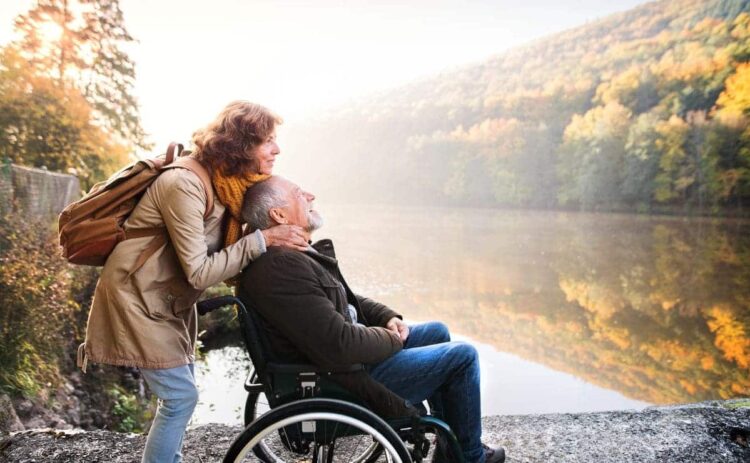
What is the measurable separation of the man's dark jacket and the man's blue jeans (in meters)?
0.08

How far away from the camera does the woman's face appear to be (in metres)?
1.59

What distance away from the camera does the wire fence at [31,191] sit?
448 centimetres

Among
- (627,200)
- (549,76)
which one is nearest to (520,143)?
(627,200)

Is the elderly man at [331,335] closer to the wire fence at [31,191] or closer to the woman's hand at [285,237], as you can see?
the woman's hand at [285,237]

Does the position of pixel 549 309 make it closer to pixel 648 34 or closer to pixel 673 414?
pixel 673 414

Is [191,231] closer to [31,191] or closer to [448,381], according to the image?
[448,381]

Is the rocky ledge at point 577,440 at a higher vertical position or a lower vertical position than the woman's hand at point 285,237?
lower

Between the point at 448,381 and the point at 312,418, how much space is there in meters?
0.45

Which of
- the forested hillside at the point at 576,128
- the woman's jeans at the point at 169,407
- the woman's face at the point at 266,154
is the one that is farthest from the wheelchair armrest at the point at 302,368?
the forested hillside at the point at 576,128

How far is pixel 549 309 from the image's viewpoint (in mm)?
13469

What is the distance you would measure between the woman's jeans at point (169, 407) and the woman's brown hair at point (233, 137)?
0.62 metres

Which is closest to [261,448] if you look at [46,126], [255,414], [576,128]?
[255,414]

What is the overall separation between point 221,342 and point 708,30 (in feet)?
155

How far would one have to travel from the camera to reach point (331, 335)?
150 cm
